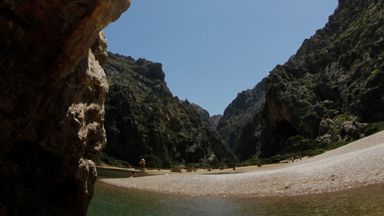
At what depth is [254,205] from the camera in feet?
91.7

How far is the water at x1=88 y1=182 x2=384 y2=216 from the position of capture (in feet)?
74.5

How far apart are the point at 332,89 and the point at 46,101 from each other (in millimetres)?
101679

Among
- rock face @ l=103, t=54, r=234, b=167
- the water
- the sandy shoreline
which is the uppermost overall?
rock face @ l=103, t=54, r=234, b=167

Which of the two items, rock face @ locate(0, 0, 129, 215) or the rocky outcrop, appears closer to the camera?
rock face @ locate(0, 0, 129, 215)

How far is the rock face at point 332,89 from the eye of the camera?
86375 mm

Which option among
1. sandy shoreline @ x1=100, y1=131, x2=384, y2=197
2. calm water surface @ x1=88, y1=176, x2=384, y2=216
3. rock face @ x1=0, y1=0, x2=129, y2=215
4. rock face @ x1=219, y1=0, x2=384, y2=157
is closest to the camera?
rock face @ x1=0, y1=0, x2=129, y2=215

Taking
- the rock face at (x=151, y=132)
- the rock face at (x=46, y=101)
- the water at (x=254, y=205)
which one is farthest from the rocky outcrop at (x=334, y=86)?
the rock face at (x=46, y=101)

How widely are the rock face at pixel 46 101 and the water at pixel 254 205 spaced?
8.00 metres

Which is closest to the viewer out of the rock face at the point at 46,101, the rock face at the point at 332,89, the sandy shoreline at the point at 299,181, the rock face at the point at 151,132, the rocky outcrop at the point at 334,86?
the rock face at the point at 46,101

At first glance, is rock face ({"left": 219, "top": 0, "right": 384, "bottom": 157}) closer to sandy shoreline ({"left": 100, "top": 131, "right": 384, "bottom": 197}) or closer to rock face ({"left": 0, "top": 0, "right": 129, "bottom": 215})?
sandy shoreline ({"left": 100, "top": 131, "right": 384, "bottom": 197})

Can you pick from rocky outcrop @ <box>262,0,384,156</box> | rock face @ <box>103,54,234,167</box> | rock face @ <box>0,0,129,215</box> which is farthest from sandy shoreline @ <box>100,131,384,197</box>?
rock face @ <box>103,54,234,167</box>

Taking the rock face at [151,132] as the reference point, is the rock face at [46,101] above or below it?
below

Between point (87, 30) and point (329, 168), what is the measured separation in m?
28.2

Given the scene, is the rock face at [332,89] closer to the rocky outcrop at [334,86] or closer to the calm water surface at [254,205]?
the rocky outcrop at [334,86]
